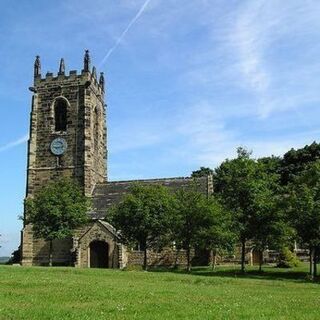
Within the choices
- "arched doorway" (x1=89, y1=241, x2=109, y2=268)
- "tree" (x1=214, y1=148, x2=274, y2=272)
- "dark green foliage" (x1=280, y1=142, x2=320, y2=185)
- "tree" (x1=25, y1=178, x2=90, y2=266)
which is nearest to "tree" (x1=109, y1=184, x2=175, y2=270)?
"tree" (x1=214, y1=148, x2=274, y2=272)

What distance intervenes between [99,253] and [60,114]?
59.4 ft

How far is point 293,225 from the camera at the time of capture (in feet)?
124

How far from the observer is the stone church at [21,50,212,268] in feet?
184

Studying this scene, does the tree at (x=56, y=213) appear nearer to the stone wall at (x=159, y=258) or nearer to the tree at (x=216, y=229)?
the stone wall at (x=159, y=258)

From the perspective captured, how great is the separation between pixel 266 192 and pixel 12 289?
25897 millimetres

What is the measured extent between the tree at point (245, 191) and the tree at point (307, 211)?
2.26 metres

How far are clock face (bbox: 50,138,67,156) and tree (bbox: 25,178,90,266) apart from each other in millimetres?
9051

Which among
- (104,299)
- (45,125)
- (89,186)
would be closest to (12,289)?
(104,299)

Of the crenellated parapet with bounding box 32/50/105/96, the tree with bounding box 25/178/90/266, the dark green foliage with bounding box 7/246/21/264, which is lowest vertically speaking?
the dark green foliage with bounding box 7/246/21/264

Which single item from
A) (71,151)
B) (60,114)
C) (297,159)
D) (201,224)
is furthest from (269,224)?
(297,159)

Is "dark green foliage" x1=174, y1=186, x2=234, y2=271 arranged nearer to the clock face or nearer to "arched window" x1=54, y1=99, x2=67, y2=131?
the clock face

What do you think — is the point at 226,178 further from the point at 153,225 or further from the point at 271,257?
the point at 271,257

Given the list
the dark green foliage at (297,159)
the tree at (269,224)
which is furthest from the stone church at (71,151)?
the dark green foliage at (297,159)

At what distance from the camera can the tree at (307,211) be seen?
120ft
